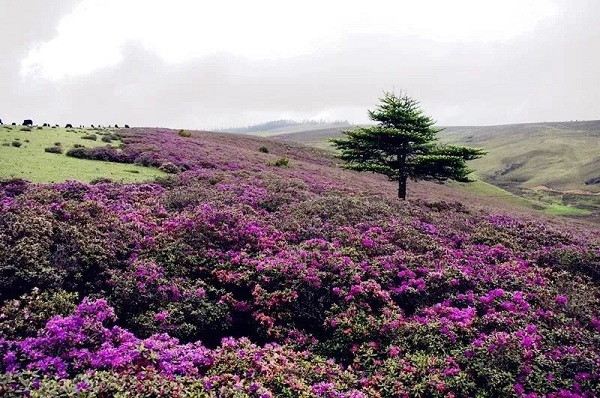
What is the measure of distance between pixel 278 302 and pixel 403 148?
20.1 meters

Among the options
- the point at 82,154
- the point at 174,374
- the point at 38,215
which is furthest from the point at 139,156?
the point at 174,374

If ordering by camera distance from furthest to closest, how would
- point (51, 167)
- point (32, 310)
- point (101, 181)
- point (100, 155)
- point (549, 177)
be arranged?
point (549, 177)
point (100, 155)
point (51, 167)
point (101, 181)
point (32, 310)

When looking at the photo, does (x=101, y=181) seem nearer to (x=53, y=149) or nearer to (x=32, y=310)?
(x=53, y=149)

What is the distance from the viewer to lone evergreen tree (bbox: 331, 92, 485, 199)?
29538mm

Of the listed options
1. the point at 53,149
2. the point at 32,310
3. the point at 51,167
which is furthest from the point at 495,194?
the point at 32,310

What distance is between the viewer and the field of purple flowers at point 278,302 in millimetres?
9711

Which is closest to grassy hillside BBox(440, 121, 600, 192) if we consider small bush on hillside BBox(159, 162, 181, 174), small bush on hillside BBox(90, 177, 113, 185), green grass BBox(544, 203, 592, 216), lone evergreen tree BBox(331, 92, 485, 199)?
green grass BBox(544, 203, 592, 216)

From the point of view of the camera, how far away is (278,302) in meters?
13.5

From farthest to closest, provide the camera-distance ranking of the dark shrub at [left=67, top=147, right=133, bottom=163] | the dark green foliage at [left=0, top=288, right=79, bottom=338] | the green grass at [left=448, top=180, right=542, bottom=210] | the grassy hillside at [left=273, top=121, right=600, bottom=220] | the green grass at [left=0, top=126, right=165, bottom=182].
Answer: the grassy hillside at [left=273, top=121, right=600, bottom=220], the green grass at [left=448, top=180, right=542, bottom=210], the dark shrub at [left=67, top=147, right=133, bottom=163], the green grass at [left=0, top=126, right=165, bottom=182], the dark green foliage at [left=0, top=288, right=79, bottom=338]

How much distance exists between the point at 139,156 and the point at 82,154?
14.9 feet

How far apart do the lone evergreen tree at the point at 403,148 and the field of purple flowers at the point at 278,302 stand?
8562mm

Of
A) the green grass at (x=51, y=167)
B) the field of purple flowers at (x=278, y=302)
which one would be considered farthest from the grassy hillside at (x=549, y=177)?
the field of purple flowers at (x=278, y=302)

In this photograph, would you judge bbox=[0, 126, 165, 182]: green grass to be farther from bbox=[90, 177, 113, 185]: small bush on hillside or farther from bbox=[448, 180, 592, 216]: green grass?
bbox=[448, 180, 592, 216]: green grass

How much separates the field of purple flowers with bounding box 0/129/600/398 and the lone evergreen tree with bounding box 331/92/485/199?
28.1ft
